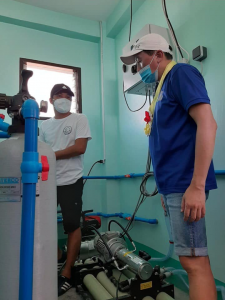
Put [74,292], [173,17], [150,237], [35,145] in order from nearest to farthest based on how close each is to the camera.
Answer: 1. [35,145]
2. [74,292]
3. [173,17]
4. [150,237]

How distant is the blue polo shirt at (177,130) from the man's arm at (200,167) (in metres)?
0.07

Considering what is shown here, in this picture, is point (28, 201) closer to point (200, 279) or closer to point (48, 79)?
point (200, 279)

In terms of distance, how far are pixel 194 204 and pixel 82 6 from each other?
2.66 m

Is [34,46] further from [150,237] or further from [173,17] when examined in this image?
[150,237]

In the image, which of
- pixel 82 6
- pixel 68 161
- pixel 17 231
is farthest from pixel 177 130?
pixel 82 6

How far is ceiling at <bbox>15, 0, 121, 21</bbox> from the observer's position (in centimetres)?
256

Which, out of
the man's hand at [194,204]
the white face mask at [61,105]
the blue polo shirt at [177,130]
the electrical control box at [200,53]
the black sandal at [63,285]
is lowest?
the black sandal at [63,285]

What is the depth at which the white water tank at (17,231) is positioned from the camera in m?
0.67

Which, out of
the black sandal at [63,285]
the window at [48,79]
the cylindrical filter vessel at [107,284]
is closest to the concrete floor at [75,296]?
the black sandal at [63,285]

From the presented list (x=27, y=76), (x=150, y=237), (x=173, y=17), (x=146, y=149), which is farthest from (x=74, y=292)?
(x=173, y=17)

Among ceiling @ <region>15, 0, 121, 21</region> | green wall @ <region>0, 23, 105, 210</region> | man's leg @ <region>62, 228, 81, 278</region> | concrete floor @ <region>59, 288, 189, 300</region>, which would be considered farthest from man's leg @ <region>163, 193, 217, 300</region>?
ceiling @ <region>15, 0, 121, 21</region>

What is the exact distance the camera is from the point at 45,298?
0.70 m

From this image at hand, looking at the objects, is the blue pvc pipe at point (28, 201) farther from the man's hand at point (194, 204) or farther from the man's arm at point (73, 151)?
the man's arm at point (73, 151)

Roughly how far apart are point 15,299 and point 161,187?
636mm
